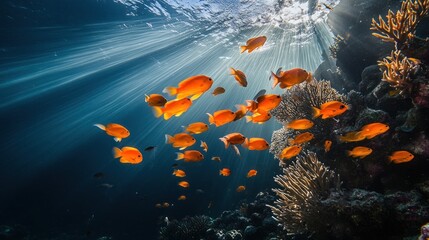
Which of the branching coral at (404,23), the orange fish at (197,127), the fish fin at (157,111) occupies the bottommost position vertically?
the orange fish at (197,127)

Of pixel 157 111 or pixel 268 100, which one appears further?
pixel 157 111

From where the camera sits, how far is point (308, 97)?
6883 millimetres

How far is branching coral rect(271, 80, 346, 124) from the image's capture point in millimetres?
6832

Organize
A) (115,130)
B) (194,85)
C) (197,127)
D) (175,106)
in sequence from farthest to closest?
(197,127) → (115,130) → (175,106) → (194,85)

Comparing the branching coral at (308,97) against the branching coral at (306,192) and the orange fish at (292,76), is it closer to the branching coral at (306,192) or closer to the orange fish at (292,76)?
the branching coral at (306,192)

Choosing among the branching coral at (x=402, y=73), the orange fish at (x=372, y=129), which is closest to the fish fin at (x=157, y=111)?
the orange fish at (x=372, y=129)

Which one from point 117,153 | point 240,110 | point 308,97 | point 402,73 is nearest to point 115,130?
point 117,153

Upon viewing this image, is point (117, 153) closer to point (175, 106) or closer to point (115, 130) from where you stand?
point (115, 130)

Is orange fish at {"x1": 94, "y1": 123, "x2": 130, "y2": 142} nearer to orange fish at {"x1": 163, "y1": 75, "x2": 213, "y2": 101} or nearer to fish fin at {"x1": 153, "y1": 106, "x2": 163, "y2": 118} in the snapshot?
fish fin at {"x1": 153, "y1": 106, "x2": 163, "y2": 118}

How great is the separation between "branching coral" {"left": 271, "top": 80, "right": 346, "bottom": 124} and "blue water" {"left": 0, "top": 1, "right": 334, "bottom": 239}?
333 inches

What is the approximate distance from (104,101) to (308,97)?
1485 inches

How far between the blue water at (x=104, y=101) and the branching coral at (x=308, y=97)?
8469mm

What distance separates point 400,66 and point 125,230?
96.3 ft

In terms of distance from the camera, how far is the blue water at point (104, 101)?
19.7 meters
